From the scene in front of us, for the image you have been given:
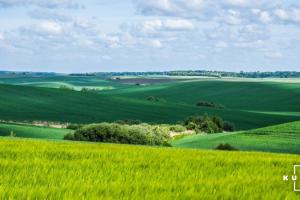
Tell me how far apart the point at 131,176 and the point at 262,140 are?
4182 centimetres

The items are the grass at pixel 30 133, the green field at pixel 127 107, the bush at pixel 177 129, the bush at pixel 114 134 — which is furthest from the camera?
the green field at pixel 127 107

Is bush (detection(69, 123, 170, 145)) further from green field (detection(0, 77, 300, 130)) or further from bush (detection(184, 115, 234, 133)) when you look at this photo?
green field (detection(0, 77, 300, 130))

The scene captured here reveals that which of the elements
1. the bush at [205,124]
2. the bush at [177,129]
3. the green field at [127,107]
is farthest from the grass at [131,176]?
the green field at [127,107]

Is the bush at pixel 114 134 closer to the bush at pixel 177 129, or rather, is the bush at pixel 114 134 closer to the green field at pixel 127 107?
the bush at pixel 177 129

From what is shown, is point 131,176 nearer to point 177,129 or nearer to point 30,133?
point 30,133

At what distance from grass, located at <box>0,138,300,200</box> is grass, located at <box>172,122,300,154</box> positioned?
2790 centimetres

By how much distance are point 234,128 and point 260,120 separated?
571 inches

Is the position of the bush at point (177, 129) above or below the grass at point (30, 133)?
below

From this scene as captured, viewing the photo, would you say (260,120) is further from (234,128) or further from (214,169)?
(214,169)

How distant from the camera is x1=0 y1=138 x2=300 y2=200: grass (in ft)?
32.0

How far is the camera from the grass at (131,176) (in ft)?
32.0

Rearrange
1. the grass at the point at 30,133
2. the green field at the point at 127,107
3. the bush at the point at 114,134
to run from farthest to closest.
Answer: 1. the green field at the point at 127,107
2. the grass at the point at 30,133
3. the bush at the point at 114,134

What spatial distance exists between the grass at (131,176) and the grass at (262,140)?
27901mm

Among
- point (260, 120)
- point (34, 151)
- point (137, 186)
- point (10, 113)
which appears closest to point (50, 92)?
point (10, 113)
